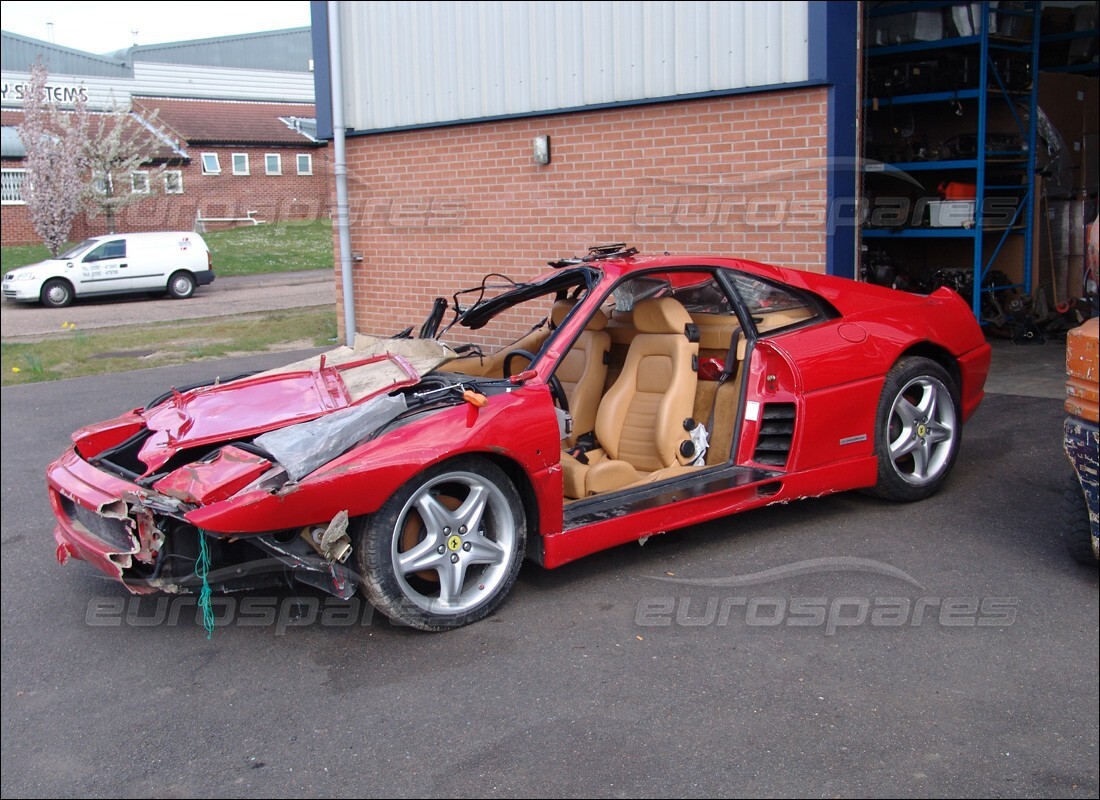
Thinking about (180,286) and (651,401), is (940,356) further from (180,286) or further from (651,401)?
(180,286)

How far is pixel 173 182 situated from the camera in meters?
24.0

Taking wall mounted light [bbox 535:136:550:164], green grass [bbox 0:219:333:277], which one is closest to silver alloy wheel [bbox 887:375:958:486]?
wall mounted light [bbox 535:136:550:164]

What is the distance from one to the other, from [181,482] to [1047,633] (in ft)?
11.0

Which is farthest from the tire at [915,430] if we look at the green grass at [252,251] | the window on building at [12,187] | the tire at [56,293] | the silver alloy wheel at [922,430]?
the window on building at [12,187]

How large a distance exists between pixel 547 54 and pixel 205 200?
51.5 ft

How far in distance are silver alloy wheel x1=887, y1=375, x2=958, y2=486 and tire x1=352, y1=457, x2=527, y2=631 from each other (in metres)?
2.25

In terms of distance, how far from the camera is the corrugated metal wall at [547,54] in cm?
849

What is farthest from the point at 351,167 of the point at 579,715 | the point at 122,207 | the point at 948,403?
the point at 122,207

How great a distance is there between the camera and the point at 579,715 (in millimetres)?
3633

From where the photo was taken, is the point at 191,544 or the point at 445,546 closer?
the point at 191,544

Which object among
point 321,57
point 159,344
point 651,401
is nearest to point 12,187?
point 159,344

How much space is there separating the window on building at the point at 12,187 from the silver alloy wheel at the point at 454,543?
909 inches

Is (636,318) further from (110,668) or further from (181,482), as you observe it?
(110,668)

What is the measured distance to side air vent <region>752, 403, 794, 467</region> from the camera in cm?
520
